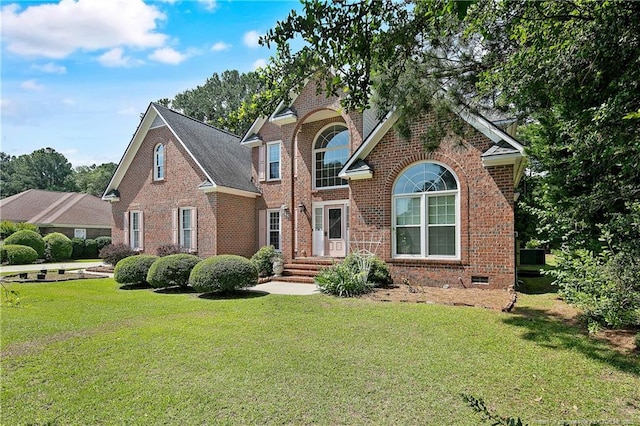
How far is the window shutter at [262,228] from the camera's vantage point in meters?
17.7

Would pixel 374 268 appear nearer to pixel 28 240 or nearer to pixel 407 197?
pixel 407 197

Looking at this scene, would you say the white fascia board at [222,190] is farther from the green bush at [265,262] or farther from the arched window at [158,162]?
the arched window at [158,162]

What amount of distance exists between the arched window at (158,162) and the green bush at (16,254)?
11.7 meters

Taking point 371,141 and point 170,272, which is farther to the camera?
point 371,141

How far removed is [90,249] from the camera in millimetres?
28938

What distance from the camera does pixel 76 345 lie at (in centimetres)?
587

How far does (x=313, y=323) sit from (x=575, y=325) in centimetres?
504

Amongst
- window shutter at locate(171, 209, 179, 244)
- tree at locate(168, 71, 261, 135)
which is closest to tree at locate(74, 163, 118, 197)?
tree at locate(168, 71, 261, 135)

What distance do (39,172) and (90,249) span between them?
4899 centimetres

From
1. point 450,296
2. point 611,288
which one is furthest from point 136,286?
point 611,288

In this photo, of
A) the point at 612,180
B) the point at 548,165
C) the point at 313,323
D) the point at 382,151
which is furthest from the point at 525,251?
the point at 313,323

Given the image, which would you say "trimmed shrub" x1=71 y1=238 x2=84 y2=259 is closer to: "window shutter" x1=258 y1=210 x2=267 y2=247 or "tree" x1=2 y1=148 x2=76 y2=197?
"window shutter" x1=258 y1=210 x2=267 y2=247

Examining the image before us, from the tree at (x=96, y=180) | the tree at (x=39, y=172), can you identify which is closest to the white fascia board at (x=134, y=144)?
the tree at (x=96, y=180)

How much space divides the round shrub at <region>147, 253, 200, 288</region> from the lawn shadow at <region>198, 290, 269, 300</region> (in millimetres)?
1210
